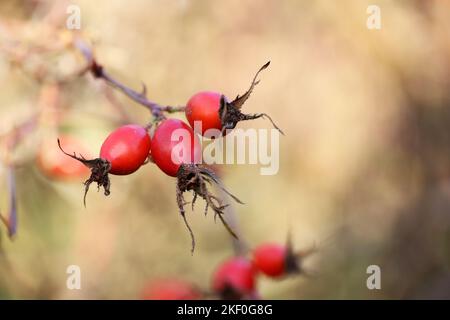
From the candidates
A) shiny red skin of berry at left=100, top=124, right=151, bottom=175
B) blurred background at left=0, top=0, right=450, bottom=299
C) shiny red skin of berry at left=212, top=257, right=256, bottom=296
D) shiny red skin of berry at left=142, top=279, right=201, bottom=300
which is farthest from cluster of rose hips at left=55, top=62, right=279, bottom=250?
blurred background at left=0, top=0, right=450, bottom=299

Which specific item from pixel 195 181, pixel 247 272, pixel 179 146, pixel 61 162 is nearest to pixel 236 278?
pixel 247 272

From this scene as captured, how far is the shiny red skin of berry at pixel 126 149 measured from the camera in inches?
60.7

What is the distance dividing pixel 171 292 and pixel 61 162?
918mm

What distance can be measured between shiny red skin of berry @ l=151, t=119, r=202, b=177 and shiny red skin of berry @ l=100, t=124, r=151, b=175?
0.12 ft

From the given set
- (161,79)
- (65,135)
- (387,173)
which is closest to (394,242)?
(387,173)

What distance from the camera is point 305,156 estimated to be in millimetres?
4332

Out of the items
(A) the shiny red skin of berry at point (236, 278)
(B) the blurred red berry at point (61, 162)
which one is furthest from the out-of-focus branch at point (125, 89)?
(A) the shiny red skin of berry at point (236, 278)

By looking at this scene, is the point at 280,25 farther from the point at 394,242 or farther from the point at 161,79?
the point at 394,242

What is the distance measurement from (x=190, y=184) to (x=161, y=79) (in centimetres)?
256

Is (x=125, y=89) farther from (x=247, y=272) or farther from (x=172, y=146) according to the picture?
(x=247, y=272)

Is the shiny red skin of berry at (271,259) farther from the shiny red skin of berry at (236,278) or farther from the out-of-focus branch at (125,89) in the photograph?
the out-of-focus branch at (125,89)

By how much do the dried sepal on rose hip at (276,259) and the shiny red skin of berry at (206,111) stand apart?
1340 mm

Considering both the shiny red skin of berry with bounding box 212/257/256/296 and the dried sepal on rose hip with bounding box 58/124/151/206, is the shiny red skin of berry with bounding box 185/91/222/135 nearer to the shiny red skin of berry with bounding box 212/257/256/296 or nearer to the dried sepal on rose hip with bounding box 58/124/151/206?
the dried sepal on rose hip with bounding box 58/124/151/206

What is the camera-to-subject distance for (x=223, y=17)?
424 cm
